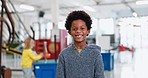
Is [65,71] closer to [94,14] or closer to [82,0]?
[82,0]

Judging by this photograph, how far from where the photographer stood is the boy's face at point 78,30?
62.2 inches

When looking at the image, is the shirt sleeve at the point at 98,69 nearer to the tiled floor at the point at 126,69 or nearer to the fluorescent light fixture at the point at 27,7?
the tiled floor at the point at 126,69

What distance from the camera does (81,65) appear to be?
1.58 m

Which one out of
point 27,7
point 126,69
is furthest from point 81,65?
point 27,7

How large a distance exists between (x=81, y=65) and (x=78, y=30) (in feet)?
0.75

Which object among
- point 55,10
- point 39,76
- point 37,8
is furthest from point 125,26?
point 39,76

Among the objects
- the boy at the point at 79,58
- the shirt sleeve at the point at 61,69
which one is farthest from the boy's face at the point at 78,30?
the shirt sleeve at the point at 61,69

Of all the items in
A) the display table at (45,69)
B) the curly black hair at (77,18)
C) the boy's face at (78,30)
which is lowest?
the display table at (45,69)

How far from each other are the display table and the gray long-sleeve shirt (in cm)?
340

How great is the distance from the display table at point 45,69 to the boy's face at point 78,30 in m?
3.44

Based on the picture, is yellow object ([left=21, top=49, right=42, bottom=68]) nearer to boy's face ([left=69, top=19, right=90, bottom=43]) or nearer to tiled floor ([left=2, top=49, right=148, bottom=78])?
tiled floor ([left=2, top=49, right=148, bottom=78])

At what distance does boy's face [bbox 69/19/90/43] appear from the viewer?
5.19ft

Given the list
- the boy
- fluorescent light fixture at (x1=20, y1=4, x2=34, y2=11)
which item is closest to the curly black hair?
the boy

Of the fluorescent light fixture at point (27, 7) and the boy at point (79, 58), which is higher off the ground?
the fluorescent light fixture at point (27, 7)
